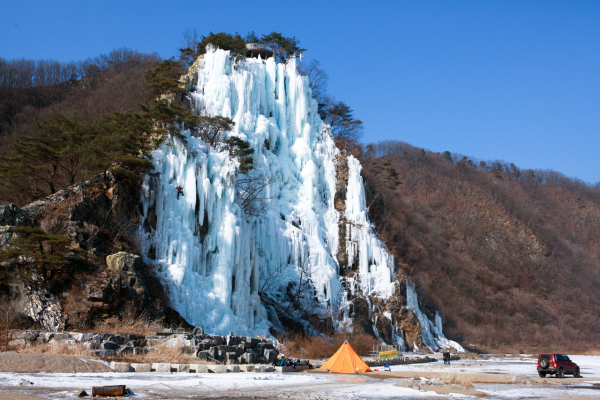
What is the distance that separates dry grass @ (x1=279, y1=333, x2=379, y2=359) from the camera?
24.9 m

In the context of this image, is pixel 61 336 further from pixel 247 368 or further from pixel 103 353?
pixel 247 368

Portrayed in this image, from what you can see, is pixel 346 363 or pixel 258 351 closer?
pixel 346 363

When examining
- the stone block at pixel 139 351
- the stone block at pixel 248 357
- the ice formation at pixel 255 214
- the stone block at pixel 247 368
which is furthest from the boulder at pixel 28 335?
the ice formation at pixel 255 214

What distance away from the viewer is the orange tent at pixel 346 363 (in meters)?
17.7

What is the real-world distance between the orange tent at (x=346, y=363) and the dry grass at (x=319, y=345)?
21.1ft

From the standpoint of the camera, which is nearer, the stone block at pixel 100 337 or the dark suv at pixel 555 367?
the stone block at pixel 100 337

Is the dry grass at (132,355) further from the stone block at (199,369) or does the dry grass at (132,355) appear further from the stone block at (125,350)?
the stone block at (199,369)

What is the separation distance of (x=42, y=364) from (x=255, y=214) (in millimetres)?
21562

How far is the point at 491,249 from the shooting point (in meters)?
72.0

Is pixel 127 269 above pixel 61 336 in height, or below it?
above

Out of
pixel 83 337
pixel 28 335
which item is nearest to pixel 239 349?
pixel 83 337

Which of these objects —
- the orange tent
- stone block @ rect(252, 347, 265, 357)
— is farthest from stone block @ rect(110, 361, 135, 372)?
the orange tent

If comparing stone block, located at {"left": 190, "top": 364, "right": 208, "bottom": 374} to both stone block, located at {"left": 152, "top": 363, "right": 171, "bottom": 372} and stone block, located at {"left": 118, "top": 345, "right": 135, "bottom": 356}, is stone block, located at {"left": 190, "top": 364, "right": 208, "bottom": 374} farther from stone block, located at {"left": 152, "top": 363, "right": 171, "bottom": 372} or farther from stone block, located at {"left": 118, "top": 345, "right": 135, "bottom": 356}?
stone block, located at {"left": 118, "top": 345, "right": 135, "bottom": 356}

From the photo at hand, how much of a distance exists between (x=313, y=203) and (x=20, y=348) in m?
24.7
